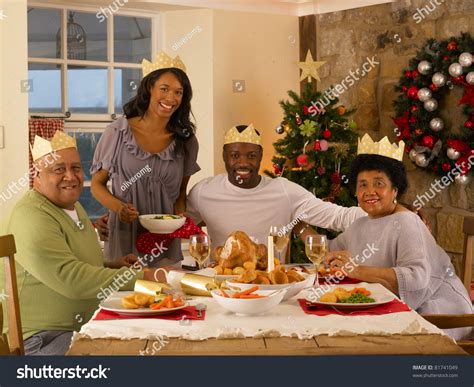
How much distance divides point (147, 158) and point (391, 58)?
2442 millimetres

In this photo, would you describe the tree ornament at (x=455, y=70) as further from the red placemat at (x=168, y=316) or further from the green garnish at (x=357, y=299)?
the red placemat at (x=168, y=316)

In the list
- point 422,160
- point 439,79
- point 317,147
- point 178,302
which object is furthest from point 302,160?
point 178,302

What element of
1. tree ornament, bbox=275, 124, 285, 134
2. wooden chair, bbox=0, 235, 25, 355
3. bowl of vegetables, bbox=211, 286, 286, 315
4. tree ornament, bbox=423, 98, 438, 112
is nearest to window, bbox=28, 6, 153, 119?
tree ornament, bbox=275, 124, 285, 134

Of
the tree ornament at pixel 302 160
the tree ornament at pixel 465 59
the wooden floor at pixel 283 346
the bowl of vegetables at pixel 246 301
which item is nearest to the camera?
the wooden floor at pixel 283 346

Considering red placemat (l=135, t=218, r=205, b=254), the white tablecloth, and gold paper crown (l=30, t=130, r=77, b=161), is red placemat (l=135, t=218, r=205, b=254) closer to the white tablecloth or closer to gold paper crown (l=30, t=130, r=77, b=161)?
gold paper crown (l=30, t=130, r=77, b=161)

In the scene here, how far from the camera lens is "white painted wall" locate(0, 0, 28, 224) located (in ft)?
15.0

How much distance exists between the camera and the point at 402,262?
275 cm

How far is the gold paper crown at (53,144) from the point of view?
2.73 metres

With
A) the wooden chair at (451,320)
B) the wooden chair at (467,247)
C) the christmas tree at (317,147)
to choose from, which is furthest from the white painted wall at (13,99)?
the wooden chair at (451,320)

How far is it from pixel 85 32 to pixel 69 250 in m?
3.04

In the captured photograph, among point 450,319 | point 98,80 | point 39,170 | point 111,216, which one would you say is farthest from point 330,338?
point 98,80

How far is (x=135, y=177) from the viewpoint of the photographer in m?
3.56

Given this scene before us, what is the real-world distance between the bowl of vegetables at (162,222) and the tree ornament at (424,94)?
2.19 metres

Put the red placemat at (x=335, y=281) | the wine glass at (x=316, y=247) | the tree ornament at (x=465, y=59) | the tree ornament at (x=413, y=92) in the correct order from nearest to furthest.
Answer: the wine glass at (x=316, y=247), the red placemat at (x=335, y=281), the tree ornament at (x=465, y=59), the tree ornament at (x=413, y=92)
